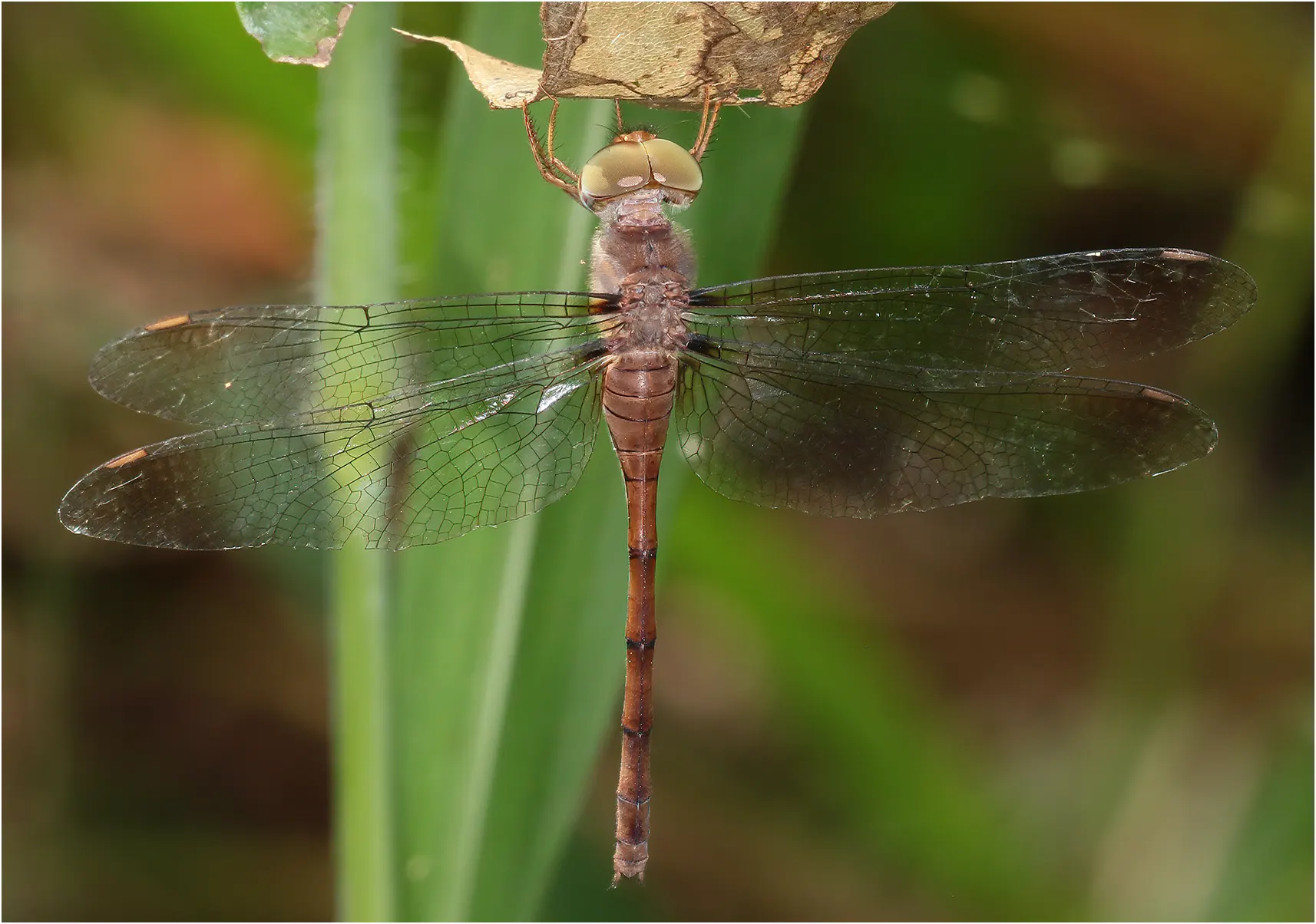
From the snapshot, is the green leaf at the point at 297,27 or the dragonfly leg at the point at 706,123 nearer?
the green leaf at the point at 297,27

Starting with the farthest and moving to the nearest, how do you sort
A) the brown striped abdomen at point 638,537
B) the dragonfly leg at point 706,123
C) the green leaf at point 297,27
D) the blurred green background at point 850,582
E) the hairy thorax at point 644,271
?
the blurred green background at point 850,582
the brown striped abdomen at point 638,537
the hairy thorax at point 644,271
the dragonfly leg at point 706,123
the green leaf at point 297,27

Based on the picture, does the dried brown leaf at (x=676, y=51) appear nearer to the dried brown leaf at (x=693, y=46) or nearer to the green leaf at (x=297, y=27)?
the dried brown leaf at (x=693, y=46)

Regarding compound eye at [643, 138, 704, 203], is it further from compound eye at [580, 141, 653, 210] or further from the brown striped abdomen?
the brown striped abdomen

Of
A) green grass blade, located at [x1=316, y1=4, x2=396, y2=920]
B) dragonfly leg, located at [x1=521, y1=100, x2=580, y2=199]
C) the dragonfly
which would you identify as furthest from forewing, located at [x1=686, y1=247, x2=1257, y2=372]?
green grass blade, located at [x1=316, y1=4, x2=396, y2=920]

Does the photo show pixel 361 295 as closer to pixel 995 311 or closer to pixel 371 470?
pixel 371 470

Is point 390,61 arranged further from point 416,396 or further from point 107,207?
point 107,207

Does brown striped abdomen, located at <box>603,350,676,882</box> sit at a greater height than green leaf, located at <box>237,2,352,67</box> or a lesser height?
lesser

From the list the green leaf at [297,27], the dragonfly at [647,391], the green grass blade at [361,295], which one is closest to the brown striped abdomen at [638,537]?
the dragonfly at [647,391]
